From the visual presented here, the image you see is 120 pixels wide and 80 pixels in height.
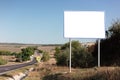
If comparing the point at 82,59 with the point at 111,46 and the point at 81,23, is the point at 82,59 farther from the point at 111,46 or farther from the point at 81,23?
the point at 81,23

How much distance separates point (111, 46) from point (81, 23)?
39.1 ft

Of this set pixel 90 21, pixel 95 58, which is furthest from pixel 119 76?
pixel 95 58

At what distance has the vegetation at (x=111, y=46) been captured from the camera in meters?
40.0

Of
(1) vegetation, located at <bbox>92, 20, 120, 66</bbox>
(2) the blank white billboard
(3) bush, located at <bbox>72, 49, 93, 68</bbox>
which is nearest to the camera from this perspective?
(2) the blank white billboard

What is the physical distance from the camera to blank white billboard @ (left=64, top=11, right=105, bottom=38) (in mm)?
29641

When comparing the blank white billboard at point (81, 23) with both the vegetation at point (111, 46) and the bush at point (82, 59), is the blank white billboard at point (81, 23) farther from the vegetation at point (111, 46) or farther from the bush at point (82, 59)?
the bush at point (82, 59)

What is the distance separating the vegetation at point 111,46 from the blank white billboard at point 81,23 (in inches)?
400

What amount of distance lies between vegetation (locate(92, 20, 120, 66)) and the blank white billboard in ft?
33.3

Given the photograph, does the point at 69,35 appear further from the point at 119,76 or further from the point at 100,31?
the point at 119,76

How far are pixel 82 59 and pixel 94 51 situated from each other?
5.72 ft

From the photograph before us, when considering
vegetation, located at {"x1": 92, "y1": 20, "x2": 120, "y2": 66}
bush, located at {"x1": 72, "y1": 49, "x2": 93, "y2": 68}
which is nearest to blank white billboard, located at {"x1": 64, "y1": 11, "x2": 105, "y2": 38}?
vegetation, located at {"x1": 92, "y1": 20, "x2": 120, "y2": 66}

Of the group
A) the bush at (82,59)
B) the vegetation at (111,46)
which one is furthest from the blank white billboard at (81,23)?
the bush at (82,59)

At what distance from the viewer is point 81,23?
97.8 ft

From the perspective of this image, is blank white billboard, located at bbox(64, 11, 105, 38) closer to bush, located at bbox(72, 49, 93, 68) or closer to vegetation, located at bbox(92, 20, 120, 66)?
vegetation, located at bbox(92, 20, 120, 66)
